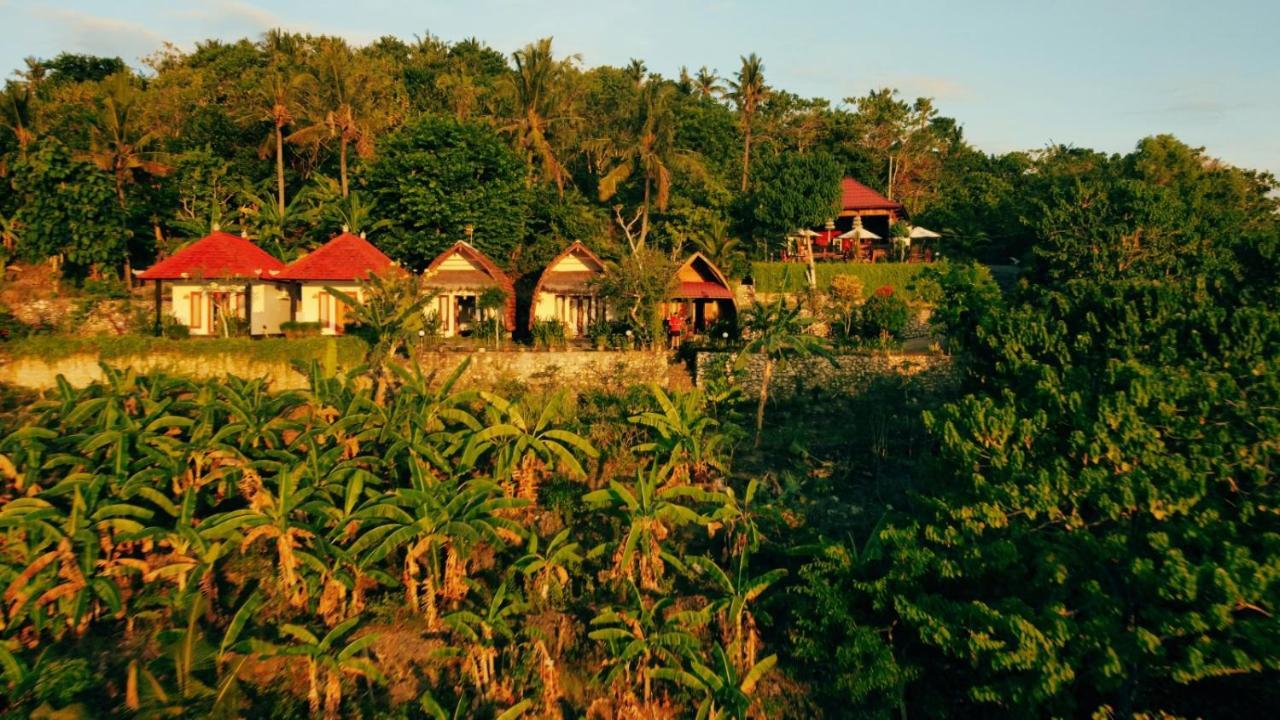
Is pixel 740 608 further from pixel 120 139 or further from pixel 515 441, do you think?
pixel 120 139

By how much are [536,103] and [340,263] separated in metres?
14.1

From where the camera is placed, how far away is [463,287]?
25.6 metres

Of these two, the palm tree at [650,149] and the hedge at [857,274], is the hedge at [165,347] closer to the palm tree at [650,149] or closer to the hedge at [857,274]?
the palm tree at [650,149]

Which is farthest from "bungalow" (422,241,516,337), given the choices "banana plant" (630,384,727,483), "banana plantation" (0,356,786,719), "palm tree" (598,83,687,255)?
"banana plant" (630,384,727,483)

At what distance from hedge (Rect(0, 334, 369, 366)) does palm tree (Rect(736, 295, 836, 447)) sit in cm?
1086

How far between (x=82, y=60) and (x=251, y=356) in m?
42.6

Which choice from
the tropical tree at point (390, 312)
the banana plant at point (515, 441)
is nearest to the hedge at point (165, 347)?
the tropical tree at point (390, 312)

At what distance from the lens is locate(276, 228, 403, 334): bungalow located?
81.1 ft

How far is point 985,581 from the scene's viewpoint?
1027 centimetres

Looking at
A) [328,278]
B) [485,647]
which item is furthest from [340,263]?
[485,647]

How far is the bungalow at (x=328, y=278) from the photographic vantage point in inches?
974

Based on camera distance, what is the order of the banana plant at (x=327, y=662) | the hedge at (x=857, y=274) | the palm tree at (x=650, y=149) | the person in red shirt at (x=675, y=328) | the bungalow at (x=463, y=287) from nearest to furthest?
the banana plant at (x=327, y=662)
the person in red shirt at (x=675, y=328)
the bungalow at (x=463, y=287)
the hedge at (x=857, y=274)
the palm tree at (x=650, y=149)

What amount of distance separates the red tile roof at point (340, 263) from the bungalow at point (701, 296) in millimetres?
9844

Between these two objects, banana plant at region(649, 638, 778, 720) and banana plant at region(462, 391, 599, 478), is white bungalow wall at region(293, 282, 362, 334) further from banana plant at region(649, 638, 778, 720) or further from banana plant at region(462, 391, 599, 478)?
banana plant at region(649, 638, 778, 720)
